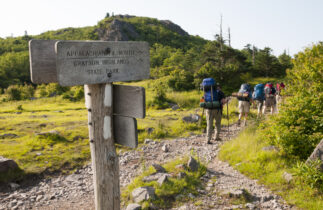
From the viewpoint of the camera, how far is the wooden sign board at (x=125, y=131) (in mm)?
2402

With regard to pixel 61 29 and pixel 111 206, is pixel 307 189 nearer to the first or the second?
pixel 111 206

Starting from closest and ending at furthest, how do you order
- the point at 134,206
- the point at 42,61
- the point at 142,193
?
the point at 42,61, the point at 134,206, the point at 142,193

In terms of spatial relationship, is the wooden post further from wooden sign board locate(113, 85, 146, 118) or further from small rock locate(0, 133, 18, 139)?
small rock locate(0, 133, 18, 139)

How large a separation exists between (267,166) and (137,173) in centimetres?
306

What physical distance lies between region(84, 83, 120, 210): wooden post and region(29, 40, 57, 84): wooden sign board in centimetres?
42

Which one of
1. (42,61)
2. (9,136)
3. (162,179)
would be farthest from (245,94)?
(9,136)

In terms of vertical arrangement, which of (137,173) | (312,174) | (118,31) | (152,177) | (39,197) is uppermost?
(118,31)

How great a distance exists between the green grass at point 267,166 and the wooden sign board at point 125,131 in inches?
132

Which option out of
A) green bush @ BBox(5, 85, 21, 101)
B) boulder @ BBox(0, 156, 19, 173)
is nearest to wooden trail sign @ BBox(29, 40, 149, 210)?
boulder @ BBox(0, 156, 19, 173)

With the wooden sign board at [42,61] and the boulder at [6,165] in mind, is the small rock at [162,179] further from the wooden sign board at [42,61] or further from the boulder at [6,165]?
the boulder at [6,165]

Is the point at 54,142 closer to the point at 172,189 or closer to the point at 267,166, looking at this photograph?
the point at 172,189

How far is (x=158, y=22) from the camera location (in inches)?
5581

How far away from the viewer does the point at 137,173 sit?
20.4ft

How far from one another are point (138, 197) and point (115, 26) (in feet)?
346
